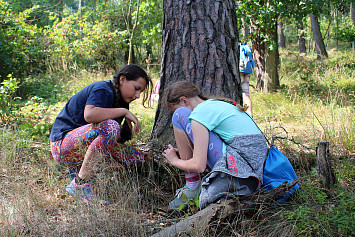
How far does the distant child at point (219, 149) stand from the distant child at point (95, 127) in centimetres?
50

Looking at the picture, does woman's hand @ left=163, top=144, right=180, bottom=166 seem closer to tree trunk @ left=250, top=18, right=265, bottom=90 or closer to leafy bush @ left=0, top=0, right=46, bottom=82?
tree trunk @ left=250, top=18, right=265, bottom=90

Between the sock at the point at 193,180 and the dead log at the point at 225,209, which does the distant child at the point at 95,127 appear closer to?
the sock at the point at 193,180

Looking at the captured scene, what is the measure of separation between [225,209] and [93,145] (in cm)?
118

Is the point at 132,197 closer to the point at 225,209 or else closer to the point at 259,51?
the point at 225,209

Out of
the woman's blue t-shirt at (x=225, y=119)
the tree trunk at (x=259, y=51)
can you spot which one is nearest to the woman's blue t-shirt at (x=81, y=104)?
the woman's blue t-shirt at (x=225, y=119)

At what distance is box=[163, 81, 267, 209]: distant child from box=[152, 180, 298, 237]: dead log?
0.07 metres

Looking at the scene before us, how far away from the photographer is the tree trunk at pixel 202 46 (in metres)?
2.84

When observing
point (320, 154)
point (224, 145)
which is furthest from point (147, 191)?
point (320, 154)

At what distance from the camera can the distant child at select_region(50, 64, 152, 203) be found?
8.25 ft

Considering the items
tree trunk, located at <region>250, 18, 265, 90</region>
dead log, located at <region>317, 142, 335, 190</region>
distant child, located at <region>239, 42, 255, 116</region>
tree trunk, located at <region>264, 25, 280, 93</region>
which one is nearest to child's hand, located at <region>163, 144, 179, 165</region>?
dead log, located at <region>317, 142, 335, 190</region>

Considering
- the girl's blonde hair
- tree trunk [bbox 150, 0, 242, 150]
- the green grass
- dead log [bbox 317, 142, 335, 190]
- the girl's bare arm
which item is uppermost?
tree trunk [bbox 150, 0, 242, 150]

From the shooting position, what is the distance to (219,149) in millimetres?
2174

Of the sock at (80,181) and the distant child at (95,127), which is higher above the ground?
the distant child at (95,127)

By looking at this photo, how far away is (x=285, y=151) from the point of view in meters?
3.17
